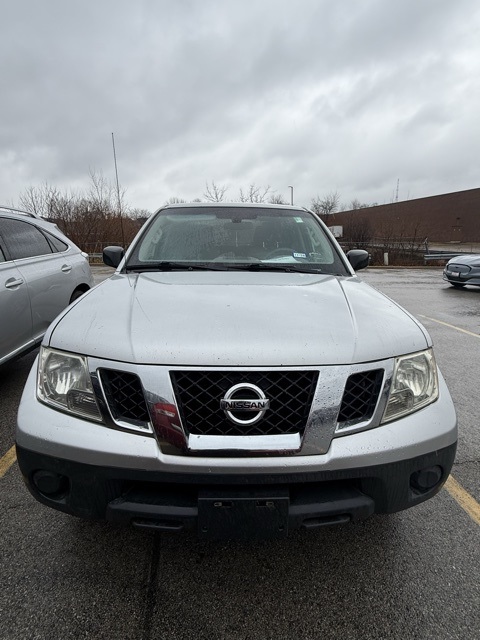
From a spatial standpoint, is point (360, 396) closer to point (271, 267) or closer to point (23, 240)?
point (271, 267)

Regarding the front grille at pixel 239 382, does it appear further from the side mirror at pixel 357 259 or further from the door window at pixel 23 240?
the door window at pixel 23 240

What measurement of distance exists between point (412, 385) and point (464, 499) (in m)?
1.08

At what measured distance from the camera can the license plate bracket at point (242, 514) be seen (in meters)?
1.40

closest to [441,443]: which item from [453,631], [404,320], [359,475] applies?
[359,475]

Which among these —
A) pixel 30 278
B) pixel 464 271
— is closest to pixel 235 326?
pixel 30 278

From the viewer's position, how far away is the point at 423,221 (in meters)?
52.3

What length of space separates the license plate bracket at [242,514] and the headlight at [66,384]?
543 mm

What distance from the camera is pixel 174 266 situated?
255 cm

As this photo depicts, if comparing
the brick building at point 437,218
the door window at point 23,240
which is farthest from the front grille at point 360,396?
the brick building at point 437,218

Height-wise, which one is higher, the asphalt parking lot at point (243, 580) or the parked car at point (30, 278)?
the parked car at point (30, 278)

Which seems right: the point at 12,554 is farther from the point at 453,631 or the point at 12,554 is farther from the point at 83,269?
the point at 83,269

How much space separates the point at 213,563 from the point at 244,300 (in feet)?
3.98

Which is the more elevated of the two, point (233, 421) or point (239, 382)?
point (239, 382)

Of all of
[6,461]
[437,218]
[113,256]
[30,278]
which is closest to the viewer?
[6,461]
